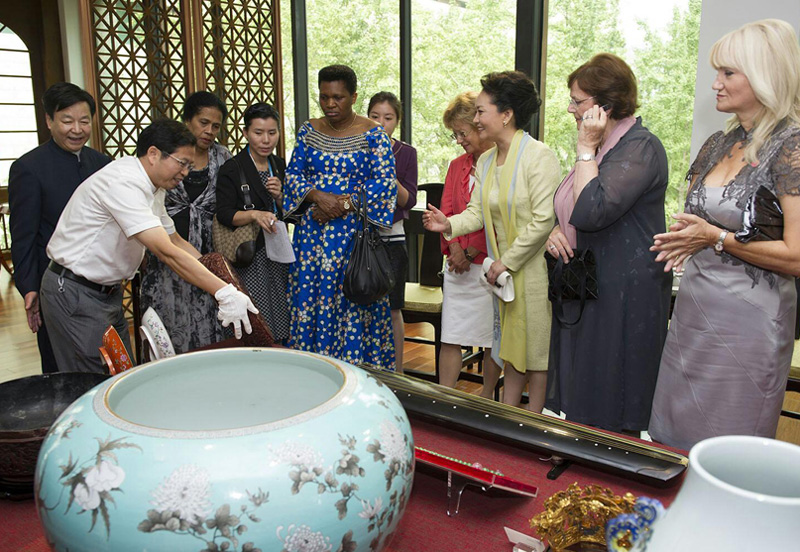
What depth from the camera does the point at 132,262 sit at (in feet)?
6.43

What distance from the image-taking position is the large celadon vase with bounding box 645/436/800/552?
0.44 metres

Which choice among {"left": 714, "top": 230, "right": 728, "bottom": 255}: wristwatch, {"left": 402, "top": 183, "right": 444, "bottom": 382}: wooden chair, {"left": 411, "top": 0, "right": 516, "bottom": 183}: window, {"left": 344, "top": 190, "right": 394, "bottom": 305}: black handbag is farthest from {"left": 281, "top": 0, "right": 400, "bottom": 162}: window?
{"left": 714, "top": 230, "right": 728, "bottom": 255}: wristwatch

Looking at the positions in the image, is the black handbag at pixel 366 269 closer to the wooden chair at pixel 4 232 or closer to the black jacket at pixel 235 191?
the black jacket at pixel 235 191

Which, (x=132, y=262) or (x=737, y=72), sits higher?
(x=737, y=72)

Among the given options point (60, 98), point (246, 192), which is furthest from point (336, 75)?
point (60, 98)

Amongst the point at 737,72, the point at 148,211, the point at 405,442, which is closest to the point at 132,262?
the point at 148,211

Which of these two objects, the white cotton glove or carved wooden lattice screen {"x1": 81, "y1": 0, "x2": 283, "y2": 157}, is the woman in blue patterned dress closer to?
the white cotton glove

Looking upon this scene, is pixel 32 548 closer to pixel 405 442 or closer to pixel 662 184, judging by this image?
pixel 405 442

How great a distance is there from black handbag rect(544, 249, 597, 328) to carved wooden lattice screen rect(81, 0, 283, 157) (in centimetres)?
295

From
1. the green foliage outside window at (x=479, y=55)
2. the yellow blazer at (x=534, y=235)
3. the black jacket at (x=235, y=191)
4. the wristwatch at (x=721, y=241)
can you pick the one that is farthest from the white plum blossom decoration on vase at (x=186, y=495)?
the green foliage outside window at (x=479, y=55)

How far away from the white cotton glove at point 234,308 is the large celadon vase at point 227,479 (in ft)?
2.19

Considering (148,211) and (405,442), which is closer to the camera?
(405,442)

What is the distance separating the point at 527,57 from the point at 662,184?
244 cm

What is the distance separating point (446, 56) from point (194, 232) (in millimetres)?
2700
